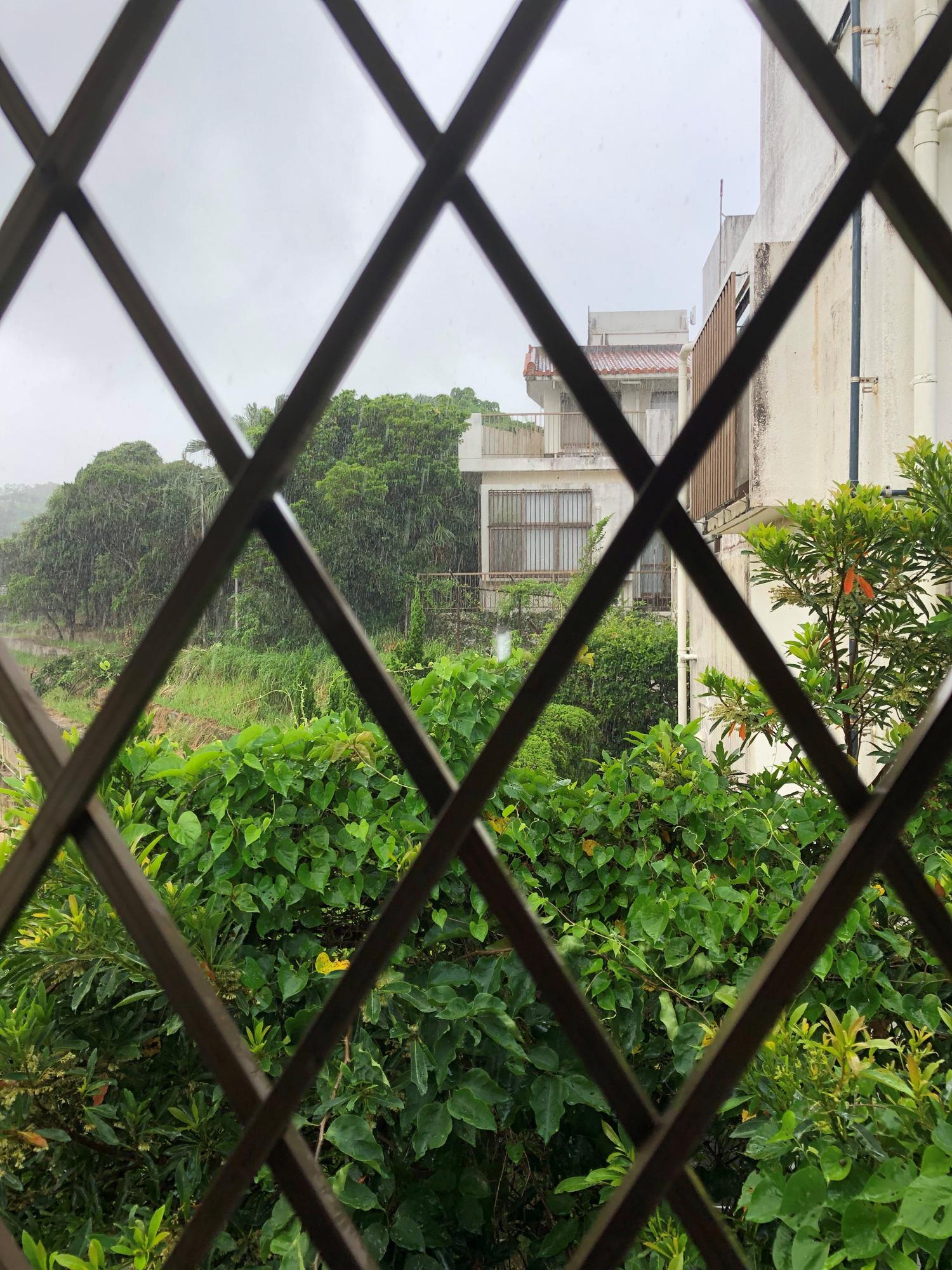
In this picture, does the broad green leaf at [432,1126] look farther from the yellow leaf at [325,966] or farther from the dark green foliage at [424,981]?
the yellow leaf at [325,966]

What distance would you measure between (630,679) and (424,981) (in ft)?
19.0

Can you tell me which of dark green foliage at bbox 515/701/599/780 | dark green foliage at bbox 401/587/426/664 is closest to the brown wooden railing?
dark green foliage at bbox 515/701/599/780

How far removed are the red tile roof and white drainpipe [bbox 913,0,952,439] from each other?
4272 mm

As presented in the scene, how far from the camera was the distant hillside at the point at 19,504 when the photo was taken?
2.55 metres

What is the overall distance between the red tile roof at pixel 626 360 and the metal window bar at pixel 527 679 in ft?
19.8

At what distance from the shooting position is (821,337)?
2594 millimetres

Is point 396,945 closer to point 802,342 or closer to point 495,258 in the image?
point 495,258

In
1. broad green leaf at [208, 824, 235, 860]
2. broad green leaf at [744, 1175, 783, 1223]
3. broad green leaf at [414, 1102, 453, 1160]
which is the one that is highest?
broad green leaf at [208, 824, 235, 860]

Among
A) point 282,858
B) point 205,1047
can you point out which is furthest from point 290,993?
point 205,1047

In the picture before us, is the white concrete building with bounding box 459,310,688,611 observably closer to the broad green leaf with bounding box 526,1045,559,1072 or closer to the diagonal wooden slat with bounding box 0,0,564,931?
the broad green leaf with bounding box 526,1045,559,1072

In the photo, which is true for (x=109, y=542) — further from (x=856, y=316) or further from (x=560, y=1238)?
(x=560, y=1238)

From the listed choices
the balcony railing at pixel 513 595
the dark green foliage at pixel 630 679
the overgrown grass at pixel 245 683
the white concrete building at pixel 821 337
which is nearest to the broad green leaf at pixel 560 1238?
the white concrete building at pixel 821 337

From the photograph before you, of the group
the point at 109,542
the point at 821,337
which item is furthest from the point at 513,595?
the point at 821,337

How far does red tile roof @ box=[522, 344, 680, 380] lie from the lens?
6509 millimetres
